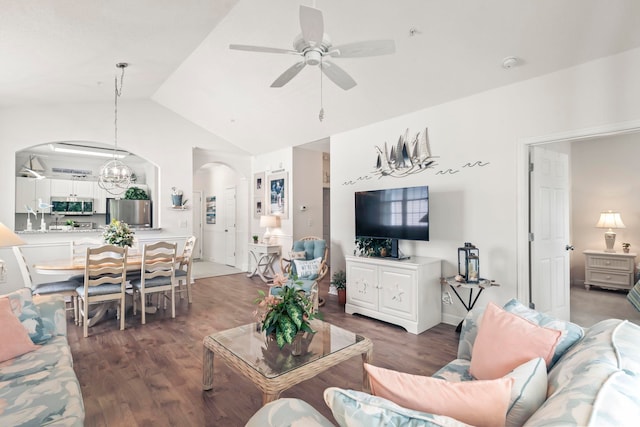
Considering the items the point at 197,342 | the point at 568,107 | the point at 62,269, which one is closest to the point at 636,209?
the point at 568,107

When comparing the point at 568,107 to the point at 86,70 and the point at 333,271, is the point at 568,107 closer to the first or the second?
the point at 333,271

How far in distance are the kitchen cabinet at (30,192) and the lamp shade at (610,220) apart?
35.5 ft

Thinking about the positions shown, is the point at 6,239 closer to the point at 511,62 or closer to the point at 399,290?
the point at 399,290

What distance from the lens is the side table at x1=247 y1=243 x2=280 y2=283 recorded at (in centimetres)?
649

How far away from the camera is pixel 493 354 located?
1.54 m

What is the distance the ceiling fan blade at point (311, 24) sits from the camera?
1.87 metres

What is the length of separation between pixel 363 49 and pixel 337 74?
0.33 metres

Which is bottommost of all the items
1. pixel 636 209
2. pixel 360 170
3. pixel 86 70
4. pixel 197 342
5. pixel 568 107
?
pixel 197 342

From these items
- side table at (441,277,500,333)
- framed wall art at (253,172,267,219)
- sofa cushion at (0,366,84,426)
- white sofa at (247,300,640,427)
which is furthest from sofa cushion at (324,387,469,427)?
framed wall art at (253,172,267,219)

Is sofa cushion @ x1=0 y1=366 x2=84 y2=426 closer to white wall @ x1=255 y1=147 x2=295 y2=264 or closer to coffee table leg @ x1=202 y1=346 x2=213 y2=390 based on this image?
coffee table leg @ x1=202 y1=346 x2=213 y2=390

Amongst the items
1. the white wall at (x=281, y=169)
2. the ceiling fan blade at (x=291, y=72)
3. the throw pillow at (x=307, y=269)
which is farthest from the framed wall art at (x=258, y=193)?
the ceiling fan blade at (x=291, y=72)

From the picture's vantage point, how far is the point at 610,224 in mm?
5207

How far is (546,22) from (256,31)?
2742mm

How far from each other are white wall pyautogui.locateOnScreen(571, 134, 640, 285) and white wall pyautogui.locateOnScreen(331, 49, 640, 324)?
3.23 meters
